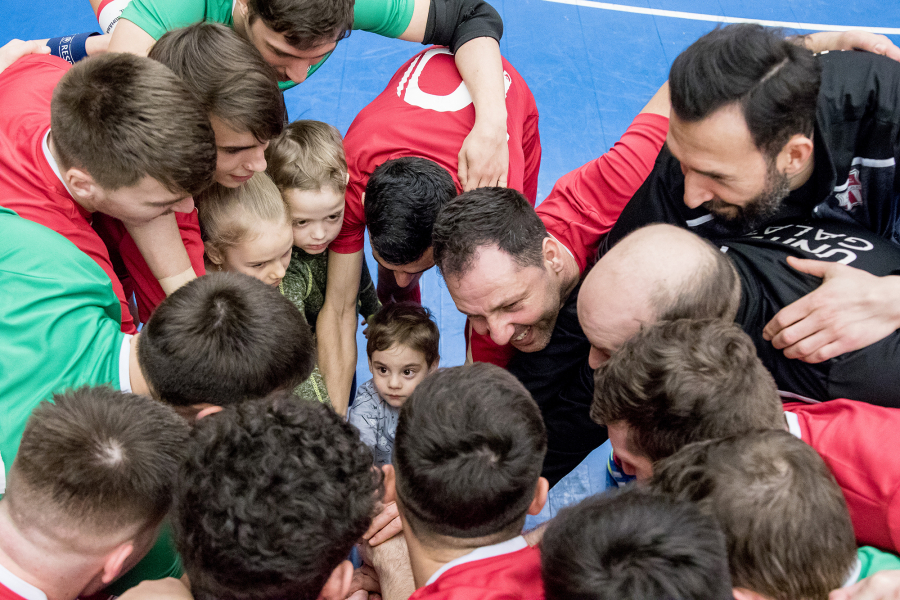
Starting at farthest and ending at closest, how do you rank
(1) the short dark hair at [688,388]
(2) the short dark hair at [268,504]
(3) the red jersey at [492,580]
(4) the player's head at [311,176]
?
(4) the player's head at [311,176], (1) the short dark hair at [688,388], (3) the red jersey at [492,580], (2) the short dark hair at [268,504]

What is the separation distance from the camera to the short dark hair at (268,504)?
1.26 metres

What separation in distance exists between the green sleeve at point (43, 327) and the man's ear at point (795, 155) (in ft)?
6.82

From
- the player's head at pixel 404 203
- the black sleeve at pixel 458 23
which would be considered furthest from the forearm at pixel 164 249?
the black sleeve at pixel 458 23

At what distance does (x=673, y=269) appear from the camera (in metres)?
1.92

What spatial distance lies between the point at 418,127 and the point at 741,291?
1473mm

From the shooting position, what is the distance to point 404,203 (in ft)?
8.06

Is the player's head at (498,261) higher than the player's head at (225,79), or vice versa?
the player's head at (225,79)

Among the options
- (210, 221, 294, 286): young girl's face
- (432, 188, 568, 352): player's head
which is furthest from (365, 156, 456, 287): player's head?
(210, 221, 294, 286): young girl's face

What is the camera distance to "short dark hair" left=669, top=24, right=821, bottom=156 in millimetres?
1900

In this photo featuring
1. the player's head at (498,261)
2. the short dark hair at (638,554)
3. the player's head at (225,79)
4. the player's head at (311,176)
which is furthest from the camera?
the player's head at (311,176)

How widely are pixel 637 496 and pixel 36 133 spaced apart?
2052mm

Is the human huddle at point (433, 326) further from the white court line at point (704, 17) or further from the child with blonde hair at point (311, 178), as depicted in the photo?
the white court line at point (704, 17)

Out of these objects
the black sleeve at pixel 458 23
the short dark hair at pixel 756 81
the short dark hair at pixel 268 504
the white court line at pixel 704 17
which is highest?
the short dark hair at pixel 756 81

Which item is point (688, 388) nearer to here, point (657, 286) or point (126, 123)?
point (657, 286)
